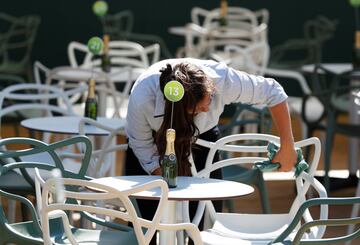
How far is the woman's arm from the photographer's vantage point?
405cm

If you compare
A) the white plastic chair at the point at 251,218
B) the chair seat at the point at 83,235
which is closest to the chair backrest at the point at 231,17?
the white plastic chair at the point at 251,218

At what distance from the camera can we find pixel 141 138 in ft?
13.4

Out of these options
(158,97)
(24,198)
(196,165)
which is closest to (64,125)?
(196,165)

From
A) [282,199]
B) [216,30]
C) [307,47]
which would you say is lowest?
[282,199]

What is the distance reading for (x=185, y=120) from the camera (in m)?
3.81

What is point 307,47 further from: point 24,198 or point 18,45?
point 24,198

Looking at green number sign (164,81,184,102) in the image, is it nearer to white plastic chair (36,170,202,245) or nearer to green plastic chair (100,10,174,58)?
white plastic chair (36,170,202,245)

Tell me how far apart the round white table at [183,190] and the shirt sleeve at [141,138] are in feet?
0.52

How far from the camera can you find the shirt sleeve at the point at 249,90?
406 centimetres

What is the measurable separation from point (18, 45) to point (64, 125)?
4.21 meters

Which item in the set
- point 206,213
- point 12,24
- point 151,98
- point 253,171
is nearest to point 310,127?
point 253,171

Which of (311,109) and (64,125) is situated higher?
(64,125)

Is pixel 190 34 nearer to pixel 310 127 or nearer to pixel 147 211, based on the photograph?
pixel 310 127

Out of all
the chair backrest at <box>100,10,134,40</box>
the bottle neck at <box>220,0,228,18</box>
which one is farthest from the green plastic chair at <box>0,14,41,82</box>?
the bottle neck at <box>220,0,228,18</box>
